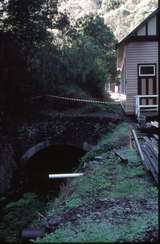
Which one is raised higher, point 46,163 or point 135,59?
point 135,59

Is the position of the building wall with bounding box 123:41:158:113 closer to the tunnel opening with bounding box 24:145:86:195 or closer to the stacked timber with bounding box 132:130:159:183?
the tunnel opening with bounding box 24:145:86:195

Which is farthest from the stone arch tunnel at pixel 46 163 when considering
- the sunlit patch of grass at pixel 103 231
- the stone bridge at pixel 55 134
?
the sunlit patch of grass at pixel 103 231

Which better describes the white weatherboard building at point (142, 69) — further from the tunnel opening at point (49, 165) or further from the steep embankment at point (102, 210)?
the steep embankment at point (102, 210)

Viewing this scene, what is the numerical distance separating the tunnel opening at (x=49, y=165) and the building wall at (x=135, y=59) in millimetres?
4028

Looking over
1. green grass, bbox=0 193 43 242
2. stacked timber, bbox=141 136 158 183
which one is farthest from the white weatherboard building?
green grass, bbox=0 193 43 242

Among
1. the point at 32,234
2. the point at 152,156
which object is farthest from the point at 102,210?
the point at 152,156

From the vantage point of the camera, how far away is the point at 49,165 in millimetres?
21844

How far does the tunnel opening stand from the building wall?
403 centimetres

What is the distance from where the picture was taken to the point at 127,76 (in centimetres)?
2098

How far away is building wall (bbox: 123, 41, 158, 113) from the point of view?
2078 centimetres

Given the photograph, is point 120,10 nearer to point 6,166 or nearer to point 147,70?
point 147,70

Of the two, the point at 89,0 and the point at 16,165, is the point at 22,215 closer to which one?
the point at 16,165

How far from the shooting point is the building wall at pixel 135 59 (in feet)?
68.2

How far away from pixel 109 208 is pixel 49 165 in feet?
44.4
